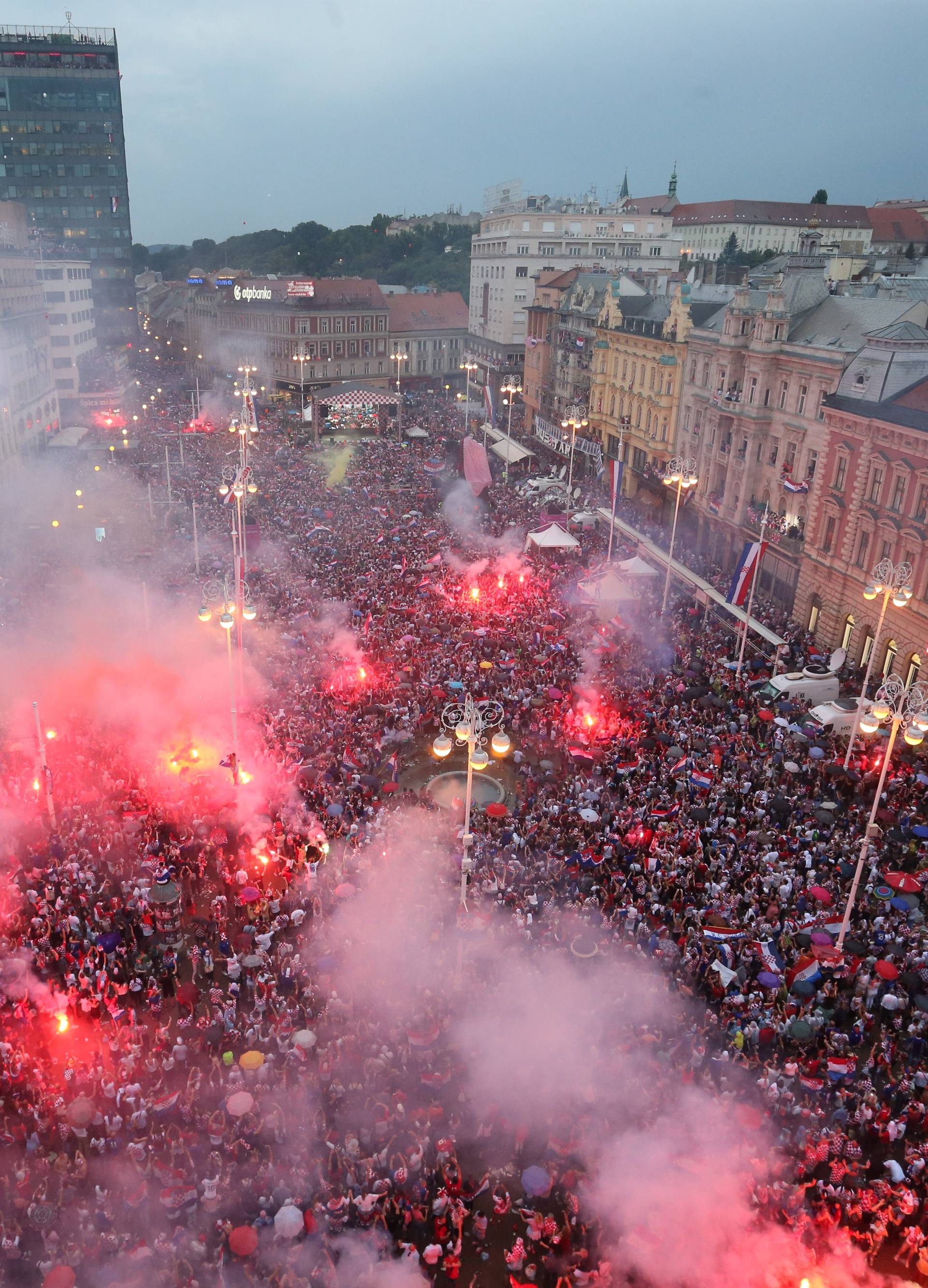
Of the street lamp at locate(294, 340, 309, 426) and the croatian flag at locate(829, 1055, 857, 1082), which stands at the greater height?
the street lamp at locate(294, 340, 309, 426)

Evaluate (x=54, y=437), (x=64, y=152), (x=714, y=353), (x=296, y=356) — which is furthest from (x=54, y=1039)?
(x=64, y=152)

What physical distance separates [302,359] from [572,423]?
1429 inches

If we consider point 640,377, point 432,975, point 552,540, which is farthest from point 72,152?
point 432,975

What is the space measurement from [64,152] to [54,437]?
6051cm

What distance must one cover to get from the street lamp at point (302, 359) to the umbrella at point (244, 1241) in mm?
69326

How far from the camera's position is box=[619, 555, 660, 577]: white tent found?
3591 centimetres

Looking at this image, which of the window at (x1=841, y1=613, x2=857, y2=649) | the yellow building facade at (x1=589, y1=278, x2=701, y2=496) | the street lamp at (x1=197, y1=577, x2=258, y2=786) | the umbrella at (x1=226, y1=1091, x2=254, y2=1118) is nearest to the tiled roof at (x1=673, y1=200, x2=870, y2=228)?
the yellow building facade at (x1=589, y1=278, x2=701, y2=496)

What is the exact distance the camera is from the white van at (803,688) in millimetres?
26938

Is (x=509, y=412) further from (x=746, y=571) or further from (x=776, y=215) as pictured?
(x=776, y=215)

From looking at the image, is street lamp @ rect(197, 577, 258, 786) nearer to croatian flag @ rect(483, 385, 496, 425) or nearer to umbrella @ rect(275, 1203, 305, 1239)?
umbrella @ rect(275, 1203, 305, 1239)

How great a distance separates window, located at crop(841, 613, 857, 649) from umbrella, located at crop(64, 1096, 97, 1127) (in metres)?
26.6

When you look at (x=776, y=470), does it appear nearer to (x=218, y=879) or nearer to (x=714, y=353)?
(x=714, y=353)

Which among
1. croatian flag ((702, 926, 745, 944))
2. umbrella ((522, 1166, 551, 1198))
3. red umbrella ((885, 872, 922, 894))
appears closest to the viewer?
umbrella ((522, 1166, 551, 1198))

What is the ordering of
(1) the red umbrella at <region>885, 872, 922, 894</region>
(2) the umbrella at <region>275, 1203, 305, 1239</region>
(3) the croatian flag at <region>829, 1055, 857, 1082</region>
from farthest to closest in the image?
(1) the red umbrella at <region>885, 872, 922, 894</region>, (3) the croatian flag at <region>829, 1055, 857, 1082</region>, (2) the umbrella at <region>275, 1203, 305, 1239</region>
